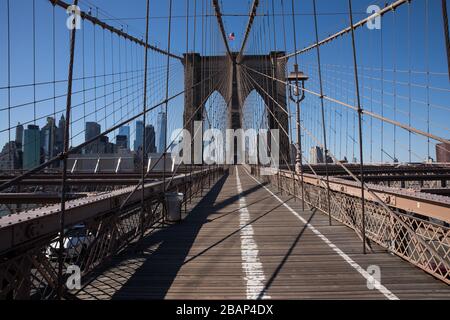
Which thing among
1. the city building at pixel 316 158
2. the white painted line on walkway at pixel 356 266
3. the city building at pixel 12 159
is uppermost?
the city building at pixel 316 158

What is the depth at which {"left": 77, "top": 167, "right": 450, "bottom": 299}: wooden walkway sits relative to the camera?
304cm

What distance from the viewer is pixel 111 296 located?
3008mm

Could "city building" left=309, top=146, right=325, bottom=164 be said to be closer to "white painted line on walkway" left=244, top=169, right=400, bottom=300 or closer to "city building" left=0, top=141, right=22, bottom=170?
"city building" left=0, top=141, right=22, bottom=170

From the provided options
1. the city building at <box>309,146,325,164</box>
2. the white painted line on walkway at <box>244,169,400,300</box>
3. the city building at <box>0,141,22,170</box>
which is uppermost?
the city building at <box>309,146,325,164</box>

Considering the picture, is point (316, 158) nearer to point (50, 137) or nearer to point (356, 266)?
point (50, 137)

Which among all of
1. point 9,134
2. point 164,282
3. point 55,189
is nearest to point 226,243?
point 164,282

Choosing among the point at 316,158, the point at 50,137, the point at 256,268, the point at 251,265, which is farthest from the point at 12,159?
the point at 316,158

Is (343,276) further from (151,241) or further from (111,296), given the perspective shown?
(151,241)

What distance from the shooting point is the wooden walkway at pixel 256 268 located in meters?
3.04

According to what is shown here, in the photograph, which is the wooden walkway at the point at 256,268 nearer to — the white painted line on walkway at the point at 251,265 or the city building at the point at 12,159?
the white painted line on walkway at the point at 251,265

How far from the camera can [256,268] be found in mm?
3719

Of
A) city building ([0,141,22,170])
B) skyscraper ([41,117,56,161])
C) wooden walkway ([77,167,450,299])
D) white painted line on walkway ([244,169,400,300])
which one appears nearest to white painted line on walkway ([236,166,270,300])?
wooden walkway ([77,167,450,299])

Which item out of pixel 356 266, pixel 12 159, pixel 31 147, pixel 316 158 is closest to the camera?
pixel 356 266

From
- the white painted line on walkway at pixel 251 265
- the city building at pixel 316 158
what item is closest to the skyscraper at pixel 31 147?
the white painted line on walkway at pixel 251 265
